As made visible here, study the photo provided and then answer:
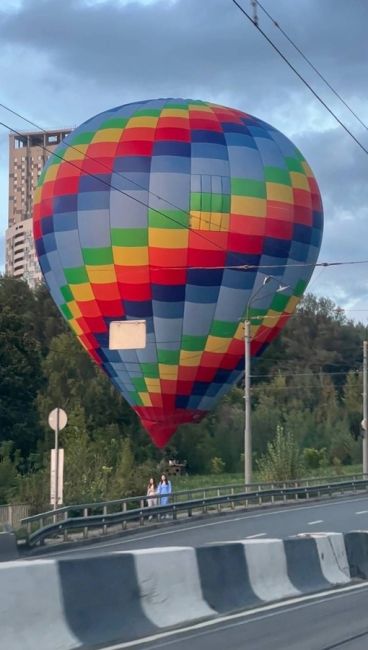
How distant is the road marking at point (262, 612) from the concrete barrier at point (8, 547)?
10.6 metres

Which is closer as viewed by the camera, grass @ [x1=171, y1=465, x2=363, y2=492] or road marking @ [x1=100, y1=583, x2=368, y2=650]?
road marking @ [x1=100, y1=583, x2=368, y2=650]

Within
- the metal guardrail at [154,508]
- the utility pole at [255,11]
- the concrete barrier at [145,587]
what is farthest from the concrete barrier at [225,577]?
the metal guardrail at [154,508]

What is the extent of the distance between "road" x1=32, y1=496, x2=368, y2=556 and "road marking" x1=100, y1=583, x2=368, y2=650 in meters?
11.4

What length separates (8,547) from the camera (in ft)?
80.7

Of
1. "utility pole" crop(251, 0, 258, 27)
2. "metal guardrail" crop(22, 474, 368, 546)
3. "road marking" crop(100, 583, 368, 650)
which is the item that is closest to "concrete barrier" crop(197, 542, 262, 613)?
"road marking" crop(100, 583, 368, 650)

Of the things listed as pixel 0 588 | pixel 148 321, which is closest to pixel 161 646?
pixel 0 588

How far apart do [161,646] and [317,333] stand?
94006 mm

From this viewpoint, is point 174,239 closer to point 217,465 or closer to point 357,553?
point 357,553

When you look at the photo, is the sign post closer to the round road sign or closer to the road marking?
the round road sign

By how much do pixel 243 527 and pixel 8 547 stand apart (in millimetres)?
9122

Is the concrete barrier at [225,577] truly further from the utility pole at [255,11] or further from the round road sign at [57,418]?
the round road sign at [57,418]

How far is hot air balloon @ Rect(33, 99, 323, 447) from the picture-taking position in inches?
1564

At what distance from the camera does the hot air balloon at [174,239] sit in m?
39.7

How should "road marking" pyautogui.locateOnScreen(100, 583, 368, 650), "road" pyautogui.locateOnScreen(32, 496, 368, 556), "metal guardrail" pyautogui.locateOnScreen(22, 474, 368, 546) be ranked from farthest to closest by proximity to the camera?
"metal guardrail" pyautogui.locateOnScreen(22, 474, 368, 546) < "road" pyautogui.locateOnScreen(32, 496, 368, 556) < "road marking" pyautogui.locateOnScreen(100, 583, 368, 650)
